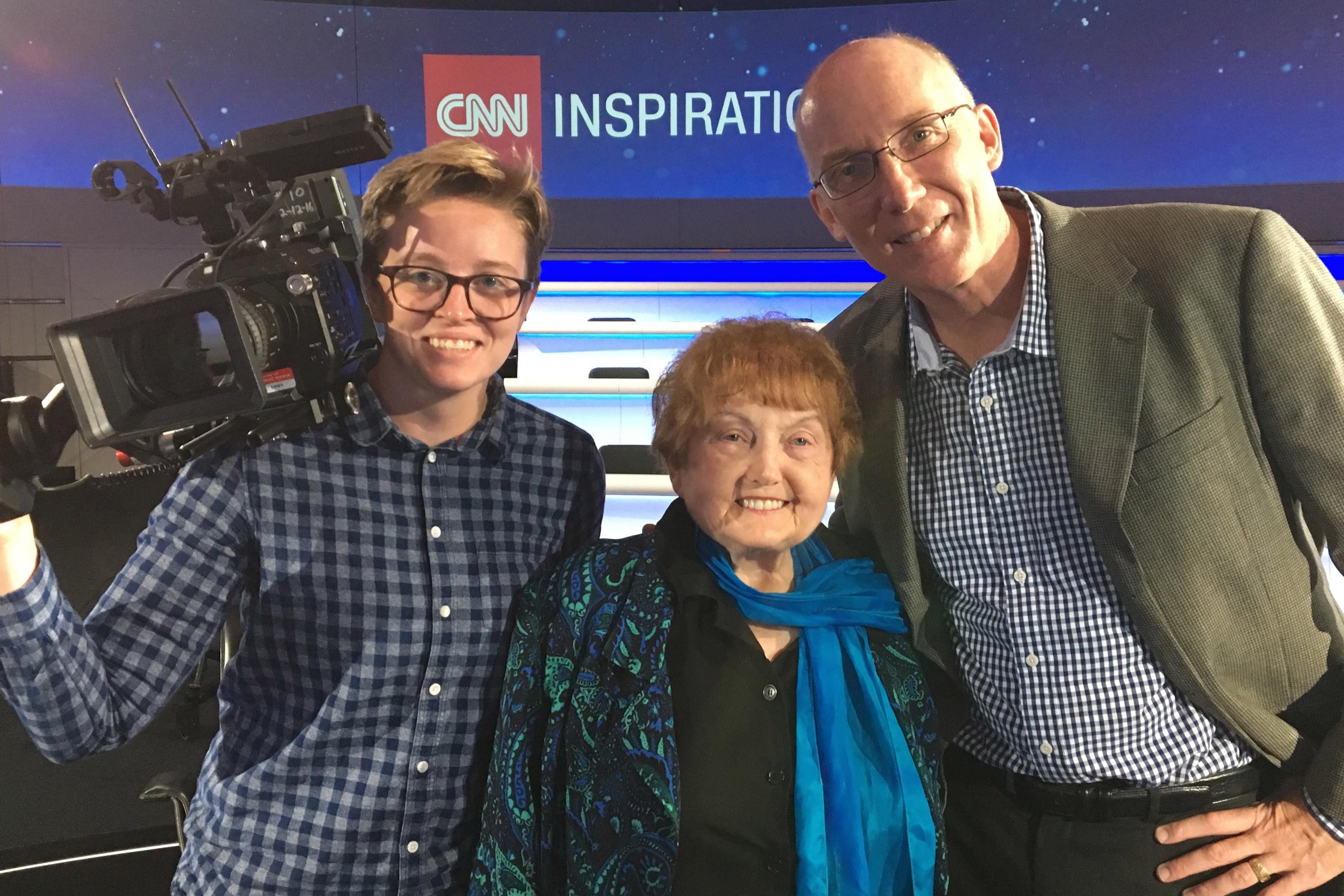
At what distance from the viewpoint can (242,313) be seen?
1.11 m

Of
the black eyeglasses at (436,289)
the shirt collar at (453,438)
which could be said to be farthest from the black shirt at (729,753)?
the black eyeglasses at (436,289)

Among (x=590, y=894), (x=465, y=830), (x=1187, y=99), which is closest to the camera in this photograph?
(x=590, y=894)

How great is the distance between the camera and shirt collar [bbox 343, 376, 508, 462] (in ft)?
4.65

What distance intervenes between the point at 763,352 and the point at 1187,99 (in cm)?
270

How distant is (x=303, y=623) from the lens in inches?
54.5

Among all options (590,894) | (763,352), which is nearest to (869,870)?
(590,894)

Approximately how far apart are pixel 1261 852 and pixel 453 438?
4.40 ft

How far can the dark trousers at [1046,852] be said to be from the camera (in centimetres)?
140

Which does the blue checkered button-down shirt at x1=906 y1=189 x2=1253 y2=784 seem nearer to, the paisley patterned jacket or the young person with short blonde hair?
the paisley patterned jacket

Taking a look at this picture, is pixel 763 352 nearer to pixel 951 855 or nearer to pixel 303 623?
pixel 303 623

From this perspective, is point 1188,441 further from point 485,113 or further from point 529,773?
point 485,113

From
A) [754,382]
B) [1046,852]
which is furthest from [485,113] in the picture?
[1046,852]

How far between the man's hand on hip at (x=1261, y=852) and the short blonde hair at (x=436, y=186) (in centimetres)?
134

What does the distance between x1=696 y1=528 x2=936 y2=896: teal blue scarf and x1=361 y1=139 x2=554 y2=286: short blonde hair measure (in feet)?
2.05
